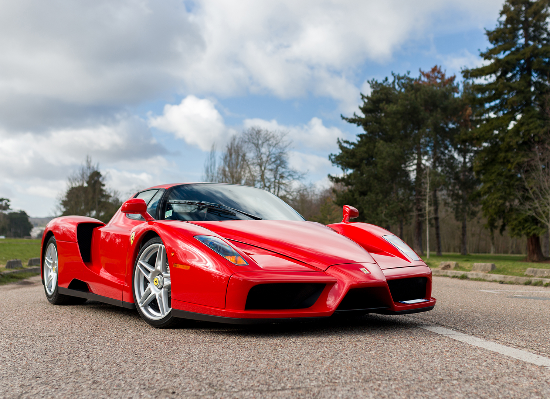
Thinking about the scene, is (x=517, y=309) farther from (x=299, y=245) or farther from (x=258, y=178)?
(x=258, y=178)

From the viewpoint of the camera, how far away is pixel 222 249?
3438 mm

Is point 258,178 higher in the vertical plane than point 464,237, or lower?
higher

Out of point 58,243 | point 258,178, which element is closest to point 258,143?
point 258,178

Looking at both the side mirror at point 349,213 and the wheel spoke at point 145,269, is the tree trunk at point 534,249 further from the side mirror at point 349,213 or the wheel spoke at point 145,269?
the wheel spoke at point 145,269

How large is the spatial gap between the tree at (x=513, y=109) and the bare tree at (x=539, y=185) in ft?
1.10

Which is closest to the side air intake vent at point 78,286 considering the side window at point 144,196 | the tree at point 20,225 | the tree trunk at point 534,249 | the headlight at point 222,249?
the side window at point 144,196

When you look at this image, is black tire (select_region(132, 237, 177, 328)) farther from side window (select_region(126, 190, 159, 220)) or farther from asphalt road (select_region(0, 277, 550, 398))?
side window (select_region(126, 190, 159, 220))

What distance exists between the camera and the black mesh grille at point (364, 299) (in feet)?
11.1

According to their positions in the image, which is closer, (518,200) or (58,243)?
(58,243)

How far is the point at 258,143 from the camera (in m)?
40.5

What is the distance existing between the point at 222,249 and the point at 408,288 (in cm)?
151

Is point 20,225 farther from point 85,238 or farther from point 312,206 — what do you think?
point 85,238

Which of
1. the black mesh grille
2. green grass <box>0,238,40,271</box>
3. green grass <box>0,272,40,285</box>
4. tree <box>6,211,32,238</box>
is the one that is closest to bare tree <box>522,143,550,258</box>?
green grass <box>0,272,40,285</box>

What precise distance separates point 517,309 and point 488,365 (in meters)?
3.05
